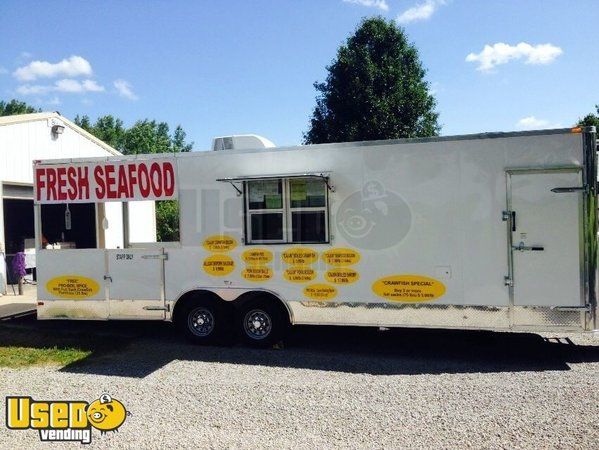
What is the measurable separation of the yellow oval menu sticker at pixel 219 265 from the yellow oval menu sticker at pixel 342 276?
54.7 inches

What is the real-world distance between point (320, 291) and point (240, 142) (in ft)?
8.35

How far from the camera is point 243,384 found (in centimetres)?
558

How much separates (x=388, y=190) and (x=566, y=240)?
222 cm

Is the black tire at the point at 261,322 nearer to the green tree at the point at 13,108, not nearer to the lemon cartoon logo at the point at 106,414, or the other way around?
the lemon cartoon logo at the point at 106,414

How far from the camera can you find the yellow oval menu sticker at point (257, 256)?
6.90 meters

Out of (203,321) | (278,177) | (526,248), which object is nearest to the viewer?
(526,248)

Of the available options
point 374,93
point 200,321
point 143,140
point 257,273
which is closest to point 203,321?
point 200,321

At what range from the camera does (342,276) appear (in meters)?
6.64

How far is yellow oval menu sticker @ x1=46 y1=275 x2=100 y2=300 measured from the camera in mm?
7535

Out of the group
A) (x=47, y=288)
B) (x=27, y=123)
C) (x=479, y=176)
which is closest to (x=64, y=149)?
(x=27, y=123)

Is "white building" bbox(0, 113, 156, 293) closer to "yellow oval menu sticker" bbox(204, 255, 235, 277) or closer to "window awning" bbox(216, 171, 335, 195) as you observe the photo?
"yellow oval menu sticker" bbox(204, 255, 235, 277)

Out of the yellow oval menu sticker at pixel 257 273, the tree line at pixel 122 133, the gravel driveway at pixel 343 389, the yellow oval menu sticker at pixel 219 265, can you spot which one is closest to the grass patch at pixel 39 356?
the gravel driveway at pixel 343 389

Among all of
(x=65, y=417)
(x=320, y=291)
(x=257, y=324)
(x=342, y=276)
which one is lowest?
(x=65, y=417)

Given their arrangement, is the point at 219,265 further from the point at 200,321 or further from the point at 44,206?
the point at 44,206
